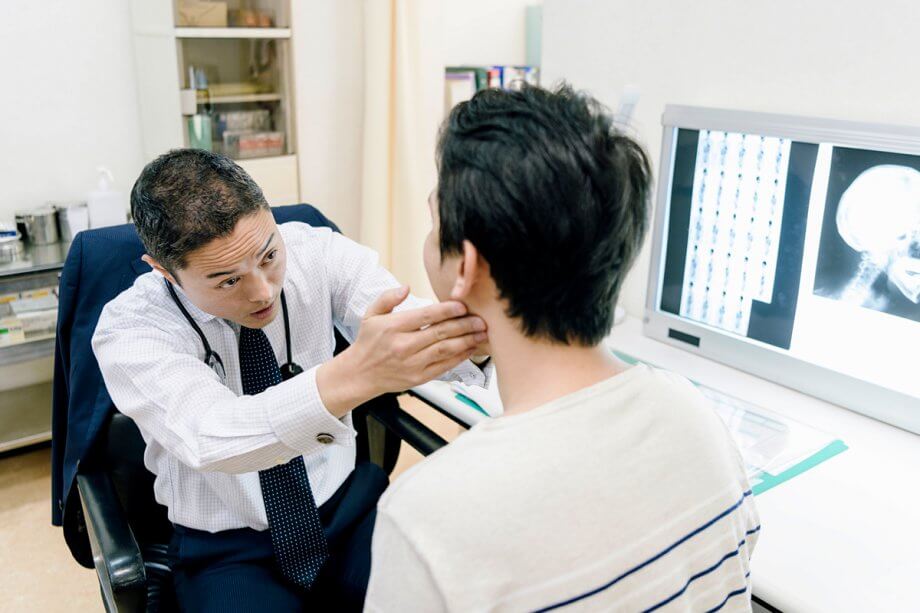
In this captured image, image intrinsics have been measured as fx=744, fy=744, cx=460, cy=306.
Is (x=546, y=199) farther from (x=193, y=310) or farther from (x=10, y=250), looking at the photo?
(x=10, y=250)

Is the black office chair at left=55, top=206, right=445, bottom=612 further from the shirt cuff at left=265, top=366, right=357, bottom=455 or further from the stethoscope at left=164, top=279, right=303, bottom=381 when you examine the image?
the shirt cuff at left=265, top=366, right=357, bottom=455

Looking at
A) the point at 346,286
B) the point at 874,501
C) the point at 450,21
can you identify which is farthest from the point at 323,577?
the point at 450,21

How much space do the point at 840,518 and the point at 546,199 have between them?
86cm

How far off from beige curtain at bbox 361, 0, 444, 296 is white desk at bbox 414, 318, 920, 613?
69.6 inches

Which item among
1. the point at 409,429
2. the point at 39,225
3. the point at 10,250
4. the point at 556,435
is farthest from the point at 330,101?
the point at 556,435

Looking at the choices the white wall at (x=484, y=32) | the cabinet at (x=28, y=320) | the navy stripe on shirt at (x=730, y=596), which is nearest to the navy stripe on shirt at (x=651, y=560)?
the navy stripe on shirt at (x=730, y=596)

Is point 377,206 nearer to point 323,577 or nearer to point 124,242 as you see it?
point 124,242

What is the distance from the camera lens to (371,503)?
150cm

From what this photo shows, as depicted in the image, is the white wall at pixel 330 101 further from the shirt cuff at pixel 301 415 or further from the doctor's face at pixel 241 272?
the shirt cuff at pixel 301 415

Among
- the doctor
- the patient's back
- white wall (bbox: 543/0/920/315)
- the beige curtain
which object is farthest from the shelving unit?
the patient's back

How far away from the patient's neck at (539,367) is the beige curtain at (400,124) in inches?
91.8

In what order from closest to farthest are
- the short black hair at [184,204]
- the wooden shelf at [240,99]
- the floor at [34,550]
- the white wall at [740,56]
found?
the short black hair at [184,204], the white wall at [740,56], the floor at [34,550], the wooden shelf at [240,99]

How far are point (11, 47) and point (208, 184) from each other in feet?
6.31

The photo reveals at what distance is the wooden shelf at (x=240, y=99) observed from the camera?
2920mm
